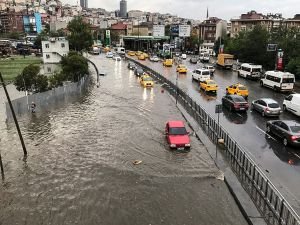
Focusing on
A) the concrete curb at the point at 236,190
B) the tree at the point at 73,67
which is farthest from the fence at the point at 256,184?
the tree at the point at 73,67

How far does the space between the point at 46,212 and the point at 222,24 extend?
11617cm

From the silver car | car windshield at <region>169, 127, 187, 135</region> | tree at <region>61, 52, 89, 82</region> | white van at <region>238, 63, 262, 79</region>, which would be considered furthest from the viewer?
white van at <region>238, 63, 262, 79</region>

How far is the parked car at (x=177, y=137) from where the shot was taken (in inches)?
848

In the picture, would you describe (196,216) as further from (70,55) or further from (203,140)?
(70,55)

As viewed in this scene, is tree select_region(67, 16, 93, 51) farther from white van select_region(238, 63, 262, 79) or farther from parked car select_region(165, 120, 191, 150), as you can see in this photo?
parked car select_region(165, 120, 191, 150)

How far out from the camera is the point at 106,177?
17.8 meters

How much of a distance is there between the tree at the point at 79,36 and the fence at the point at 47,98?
151ft

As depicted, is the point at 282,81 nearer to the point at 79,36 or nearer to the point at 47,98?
the point at 47,98

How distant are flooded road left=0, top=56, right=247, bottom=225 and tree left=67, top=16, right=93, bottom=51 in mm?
62108

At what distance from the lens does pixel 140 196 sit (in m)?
15.8

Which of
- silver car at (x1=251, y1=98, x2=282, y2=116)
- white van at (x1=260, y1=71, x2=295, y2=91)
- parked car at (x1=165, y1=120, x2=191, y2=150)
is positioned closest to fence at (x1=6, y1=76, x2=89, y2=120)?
parked car at (x1=165, y1=120, x2=191, y2=150)

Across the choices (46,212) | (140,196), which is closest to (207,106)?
(140,196)

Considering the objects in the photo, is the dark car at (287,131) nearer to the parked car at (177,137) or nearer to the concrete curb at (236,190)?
the concrete curb at (236,190)

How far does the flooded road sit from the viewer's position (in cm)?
1432
